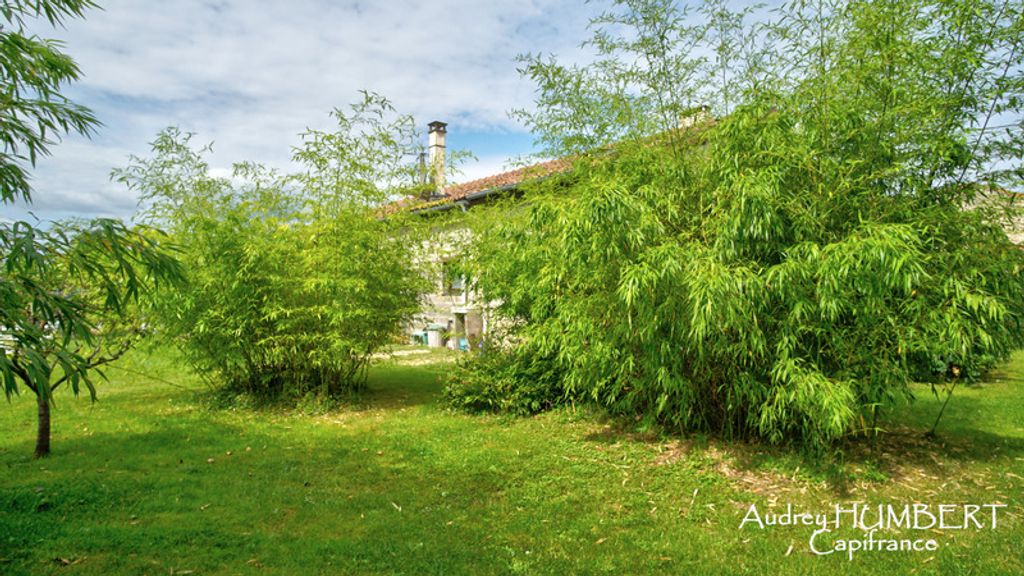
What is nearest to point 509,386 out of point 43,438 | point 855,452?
point 855,452

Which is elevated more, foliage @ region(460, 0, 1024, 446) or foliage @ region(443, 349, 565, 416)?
foliage @ region(460, 0, 1024, 446)

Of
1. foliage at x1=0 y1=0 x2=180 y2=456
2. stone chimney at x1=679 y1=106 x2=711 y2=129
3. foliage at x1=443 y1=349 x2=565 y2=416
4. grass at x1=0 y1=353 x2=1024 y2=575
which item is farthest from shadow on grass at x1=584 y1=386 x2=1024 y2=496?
foliage at x1=0 y1=0 x2=180 y2=456

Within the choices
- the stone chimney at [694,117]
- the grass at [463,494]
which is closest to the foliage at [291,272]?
the grass at [463,494]

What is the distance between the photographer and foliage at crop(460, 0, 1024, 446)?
3.47 m

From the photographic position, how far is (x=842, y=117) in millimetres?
3756

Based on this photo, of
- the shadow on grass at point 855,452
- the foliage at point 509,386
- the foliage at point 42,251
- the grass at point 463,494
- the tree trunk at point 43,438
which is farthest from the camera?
the foliage at point 509,386

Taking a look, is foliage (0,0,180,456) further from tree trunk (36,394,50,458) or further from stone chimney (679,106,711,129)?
stone chimney (679,106,711,129)

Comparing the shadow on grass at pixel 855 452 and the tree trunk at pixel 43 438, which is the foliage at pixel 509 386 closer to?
the shadow on grass at pixel 855 452

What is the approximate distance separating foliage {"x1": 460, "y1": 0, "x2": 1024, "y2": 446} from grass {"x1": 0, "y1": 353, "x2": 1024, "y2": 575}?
1.88 feet

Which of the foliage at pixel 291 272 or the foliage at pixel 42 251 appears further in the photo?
the foliage at pixel 291 272

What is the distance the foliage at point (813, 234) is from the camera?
3.47 m

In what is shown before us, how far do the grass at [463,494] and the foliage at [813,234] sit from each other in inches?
22.6

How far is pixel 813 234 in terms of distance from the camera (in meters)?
3.72

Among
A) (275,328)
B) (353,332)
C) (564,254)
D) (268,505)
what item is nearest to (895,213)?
(564,254)
